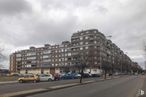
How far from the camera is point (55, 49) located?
19375 cm

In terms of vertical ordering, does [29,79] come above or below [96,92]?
above

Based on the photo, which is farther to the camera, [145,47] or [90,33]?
[90,33]

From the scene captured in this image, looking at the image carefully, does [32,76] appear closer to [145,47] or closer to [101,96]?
[145,47]

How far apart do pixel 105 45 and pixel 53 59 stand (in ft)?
107

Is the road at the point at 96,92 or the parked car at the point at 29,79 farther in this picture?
the parked car at the point at 29,79

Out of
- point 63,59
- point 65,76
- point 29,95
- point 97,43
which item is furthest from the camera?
point 63,59

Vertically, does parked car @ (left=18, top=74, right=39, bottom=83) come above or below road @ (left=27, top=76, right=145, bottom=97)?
above

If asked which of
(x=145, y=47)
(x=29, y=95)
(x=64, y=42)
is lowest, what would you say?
(x=29, y=95)

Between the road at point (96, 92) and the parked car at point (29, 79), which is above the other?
the parked car at point (29, 79)

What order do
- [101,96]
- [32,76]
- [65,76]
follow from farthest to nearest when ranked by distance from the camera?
1. [65,76]
2. [32,76]
3. [101,96]

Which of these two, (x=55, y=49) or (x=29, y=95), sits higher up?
(x=55, y=49)

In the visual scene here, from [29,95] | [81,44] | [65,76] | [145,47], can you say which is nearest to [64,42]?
[81,44]

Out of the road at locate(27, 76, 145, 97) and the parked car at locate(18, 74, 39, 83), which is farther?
the parked car at locate(18, 74, 39, 83)

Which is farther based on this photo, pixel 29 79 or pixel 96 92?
pixel 29 79
